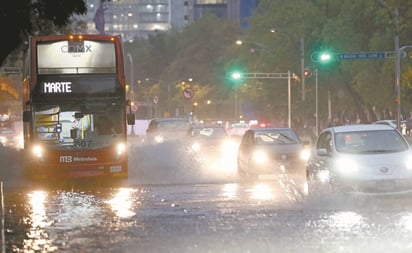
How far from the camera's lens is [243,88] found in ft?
325

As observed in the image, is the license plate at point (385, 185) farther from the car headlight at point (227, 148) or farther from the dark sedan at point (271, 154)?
the car headlight at point (227, 148)

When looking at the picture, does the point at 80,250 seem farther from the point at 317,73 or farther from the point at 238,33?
the point at 238,33

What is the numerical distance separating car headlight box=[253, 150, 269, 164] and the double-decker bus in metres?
3.84

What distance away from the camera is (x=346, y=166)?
707 inches

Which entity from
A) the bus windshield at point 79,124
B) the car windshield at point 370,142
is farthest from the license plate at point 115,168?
the car windshield at point 370,142

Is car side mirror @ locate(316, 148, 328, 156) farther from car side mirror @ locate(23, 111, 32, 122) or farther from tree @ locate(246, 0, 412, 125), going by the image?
tree @ locate(246, 0, 412, 125)

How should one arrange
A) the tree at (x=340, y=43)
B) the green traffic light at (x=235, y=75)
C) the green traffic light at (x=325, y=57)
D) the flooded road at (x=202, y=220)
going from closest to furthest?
1. the flooded road at (x=202, y=220)
2. the green traffic light at (x=325, y=57)
3. the tree at (x=340, y=43)
4. the green traffic light at (x=235, y=75)

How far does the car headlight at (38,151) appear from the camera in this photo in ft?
83.5

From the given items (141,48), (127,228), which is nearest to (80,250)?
(127,228)

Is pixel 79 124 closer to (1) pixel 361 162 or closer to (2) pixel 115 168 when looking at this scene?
(2) pixel 115 168

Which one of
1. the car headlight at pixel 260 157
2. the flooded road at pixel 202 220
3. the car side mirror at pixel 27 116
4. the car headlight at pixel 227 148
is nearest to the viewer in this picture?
the flooded road at pixel 202 220

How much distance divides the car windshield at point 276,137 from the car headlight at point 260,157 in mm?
636

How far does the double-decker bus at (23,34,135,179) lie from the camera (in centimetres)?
2441

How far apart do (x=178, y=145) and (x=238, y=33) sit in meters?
85.1
